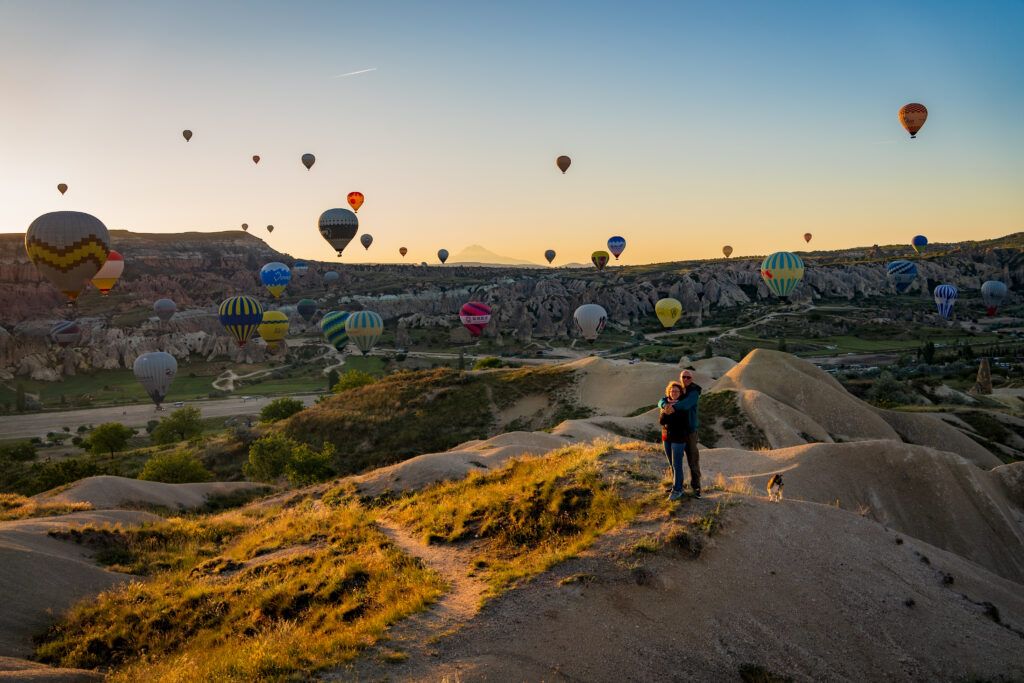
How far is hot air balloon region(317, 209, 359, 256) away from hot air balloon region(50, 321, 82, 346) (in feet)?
170

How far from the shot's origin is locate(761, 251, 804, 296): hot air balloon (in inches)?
2982

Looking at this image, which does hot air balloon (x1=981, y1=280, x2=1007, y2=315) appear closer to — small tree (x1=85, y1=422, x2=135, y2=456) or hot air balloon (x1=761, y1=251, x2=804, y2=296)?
hot air balloon (x1=761, y1=251, x2=804, y2=296)

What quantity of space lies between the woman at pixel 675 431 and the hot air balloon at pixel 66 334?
117302mm

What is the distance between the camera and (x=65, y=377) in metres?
95.3

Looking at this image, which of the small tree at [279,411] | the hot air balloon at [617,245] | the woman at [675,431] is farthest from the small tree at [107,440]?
the hot air balloon at [617,245]

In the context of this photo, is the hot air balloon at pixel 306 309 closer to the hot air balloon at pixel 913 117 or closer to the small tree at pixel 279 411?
the small tree at pixel 279 411

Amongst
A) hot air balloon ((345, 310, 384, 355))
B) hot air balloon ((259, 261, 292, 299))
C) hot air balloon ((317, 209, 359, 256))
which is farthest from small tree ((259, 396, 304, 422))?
hot air balloon ((259, 261, 292, 299))

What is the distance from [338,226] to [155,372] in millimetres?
27196

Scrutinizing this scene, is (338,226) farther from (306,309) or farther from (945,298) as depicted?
(945,298)

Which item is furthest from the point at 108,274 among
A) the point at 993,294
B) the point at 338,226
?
the point at 993,294

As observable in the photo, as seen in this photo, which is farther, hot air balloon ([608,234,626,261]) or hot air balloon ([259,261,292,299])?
hot air balloon ([608,234,626,261])

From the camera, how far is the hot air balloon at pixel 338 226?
273 ft

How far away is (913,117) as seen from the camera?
69125 mm

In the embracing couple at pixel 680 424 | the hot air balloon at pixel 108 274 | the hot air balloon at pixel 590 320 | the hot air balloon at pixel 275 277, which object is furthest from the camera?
the hot air balloon at pixel 275 277
